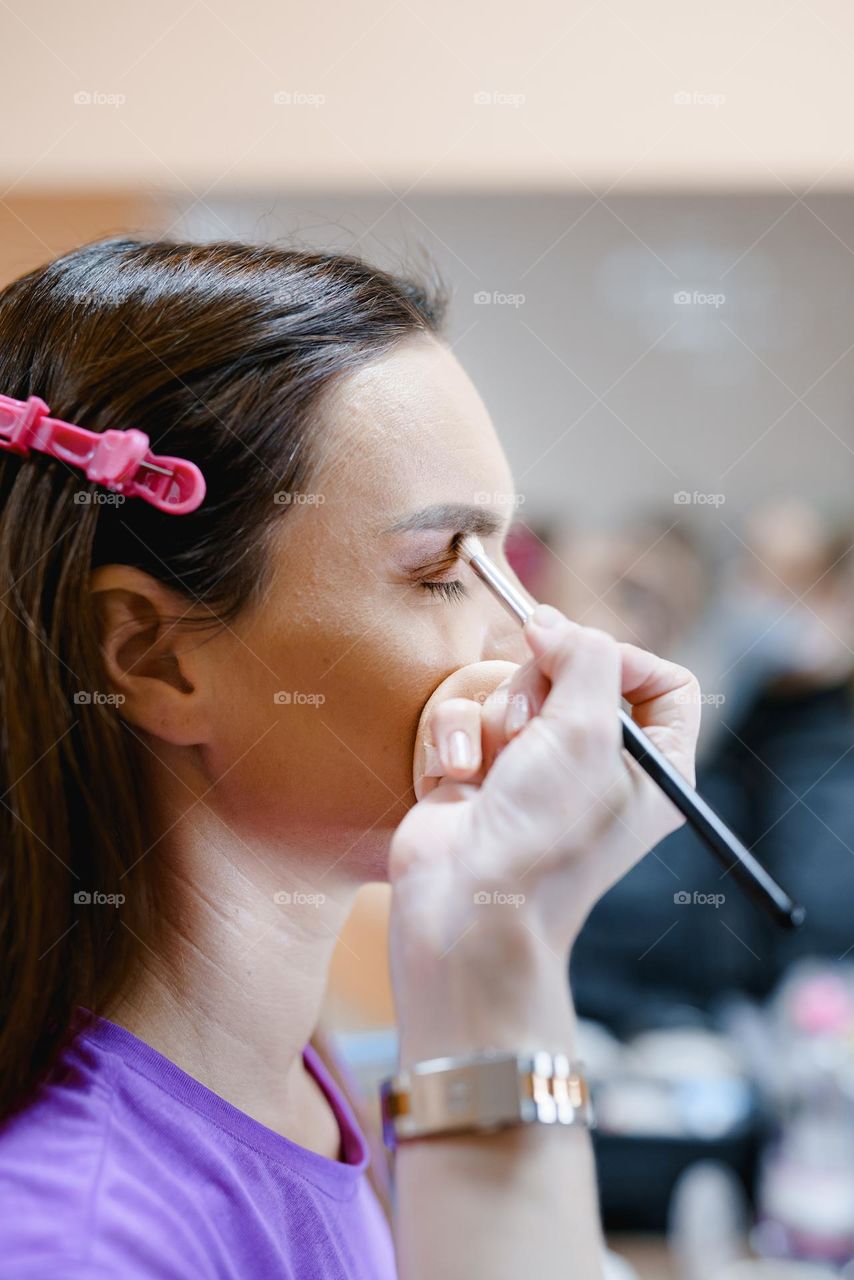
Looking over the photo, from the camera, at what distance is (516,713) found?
A: 2.14 ft

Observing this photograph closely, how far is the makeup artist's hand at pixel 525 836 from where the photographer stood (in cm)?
56

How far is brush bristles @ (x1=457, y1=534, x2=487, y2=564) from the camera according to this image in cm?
74

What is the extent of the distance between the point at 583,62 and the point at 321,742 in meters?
0.90

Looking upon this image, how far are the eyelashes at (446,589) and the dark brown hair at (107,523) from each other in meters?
0.11

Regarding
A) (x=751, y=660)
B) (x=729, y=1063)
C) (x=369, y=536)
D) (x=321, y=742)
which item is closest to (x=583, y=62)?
(x=369, y=536)

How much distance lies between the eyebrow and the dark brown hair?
0.23ft

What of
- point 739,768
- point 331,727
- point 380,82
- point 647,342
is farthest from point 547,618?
point 647,342

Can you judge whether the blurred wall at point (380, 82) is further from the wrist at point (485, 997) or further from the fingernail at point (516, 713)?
the wrist at point (485, 997)

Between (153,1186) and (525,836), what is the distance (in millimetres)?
267

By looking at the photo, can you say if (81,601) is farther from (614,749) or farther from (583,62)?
(583,62)

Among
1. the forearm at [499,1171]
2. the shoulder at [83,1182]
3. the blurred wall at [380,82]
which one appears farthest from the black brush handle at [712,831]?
the blurred wall at [380,82]

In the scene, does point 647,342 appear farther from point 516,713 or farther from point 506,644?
point 516,713

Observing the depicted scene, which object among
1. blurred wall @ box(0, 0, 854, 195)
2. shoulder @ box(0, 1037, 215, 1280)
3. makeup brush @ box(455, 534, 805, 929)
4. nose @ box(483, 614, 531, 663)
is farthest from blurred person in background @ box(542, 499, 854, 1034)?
shoulder @ box(0, 1037, 215, 1280)

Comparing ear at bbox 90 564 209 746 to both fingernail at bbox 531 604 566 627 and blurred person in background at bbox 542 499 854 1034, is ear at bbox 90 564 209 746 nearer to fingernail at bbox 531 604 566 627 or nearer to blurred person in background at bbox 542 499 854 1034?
fingernail at bbox 531 604 566 627
